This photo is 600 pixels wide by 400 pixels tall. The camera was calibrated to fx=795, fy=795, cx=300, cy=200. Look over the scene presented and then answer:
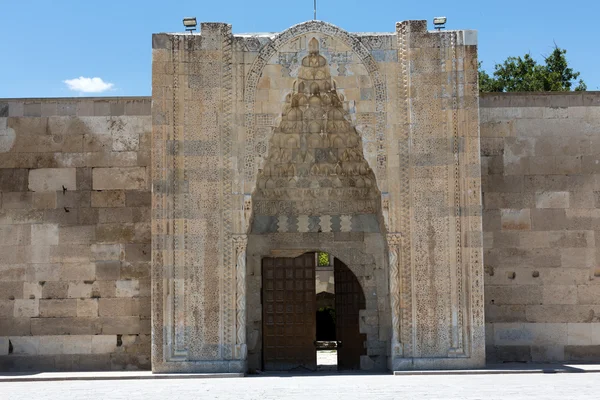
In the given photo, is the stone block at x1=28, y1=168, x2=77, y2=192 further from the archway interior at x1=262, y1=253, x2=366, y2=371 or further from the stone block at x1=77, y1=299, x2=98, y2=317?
the archway interior at x1=262, y1=253, x2=366, y2=371

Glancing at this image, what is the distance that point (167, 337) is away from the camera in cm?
1030

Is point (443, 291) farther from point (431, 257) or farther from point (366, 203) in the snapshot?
point (366, 203)

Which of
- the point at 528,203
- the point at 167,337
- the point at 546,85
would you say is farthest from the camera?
the point at 546,85

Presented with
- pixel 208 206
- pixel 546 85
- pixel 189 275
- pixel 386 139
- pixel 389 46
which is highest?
pixel 546 85

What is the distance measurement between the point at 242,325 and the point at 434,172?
3.23 m

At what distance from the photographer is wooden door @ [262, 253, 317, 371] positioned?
38.2 ft

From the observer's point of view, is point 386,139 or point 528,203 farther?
point 528,203

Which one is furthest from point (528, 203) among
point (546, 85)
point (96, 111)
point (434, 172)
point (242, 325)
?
point (546, 85)

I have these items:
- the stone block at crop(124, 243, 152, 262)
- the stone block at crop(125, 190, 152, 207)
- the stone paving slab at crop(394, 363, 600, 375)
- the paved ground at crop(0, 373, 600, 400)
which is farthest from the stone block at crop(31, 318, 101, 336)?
the stone paving slab at crop(394, 363, 600, 375)

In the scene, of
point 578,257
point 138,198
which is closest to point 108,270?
point 138,198

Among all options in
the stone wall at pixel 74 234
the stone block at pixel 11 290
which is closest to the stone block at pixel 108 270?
the stone wall at pixel 74 234

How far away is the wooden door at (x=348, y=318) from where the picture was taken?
1151 centimetres

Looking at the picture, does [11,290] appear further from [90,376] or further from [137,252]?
[90,376]

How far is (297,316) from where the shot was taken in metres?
11.7
